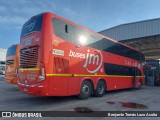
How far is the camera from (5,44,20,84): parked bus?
12.9 meters

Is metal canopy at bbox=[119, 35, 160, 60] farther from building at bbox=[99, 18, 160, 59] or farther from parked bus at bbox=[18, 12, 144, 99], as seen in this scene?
parked bus at bbox=[18, 12, 144, 99]

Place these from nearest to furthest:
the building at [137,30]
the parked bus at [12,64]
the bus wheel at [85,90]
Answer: the bus wheel at [85,90]
the parked bus at [12,64]
the building at [137,30]

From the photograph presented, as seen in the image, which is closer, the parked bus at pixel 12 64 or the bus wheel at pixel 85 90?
the bus wheel at pixel 85 90

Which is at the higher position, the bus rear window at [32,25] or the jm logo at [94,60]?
the bus rear window at [32,25]

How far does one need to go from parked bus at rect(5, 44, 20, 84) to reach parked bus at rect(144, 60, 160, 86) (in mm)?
15132

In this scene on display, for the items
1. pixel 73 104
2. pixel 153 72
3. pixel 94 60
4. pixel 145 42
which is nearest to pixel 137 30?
pixel 145 42

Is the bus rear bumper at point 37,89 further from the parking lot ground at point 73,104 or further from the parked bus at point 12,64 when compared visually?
the parked bus at point 12,64

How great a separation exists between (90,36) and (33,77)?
426cm

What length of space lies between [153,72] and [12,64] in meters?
15.7

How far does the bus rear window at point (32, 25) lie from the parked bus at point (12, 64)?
15.6 feet

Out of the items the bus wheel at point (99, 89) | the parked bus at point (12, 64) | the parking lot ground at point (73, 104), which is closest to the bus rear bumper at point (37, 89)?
the parking lot ground at point (73, 104)

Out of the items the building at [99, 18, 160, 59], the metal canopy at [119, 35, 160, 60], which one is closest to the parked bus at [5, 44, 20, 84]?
the building at [99, 18, 160, 59]

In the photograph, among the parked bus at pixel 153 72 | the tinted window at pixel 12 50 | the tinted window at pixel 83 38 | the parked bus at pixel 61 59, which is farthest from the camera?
the parked bus at pixel 153 72

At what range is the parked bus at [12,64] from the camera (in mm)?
12867
